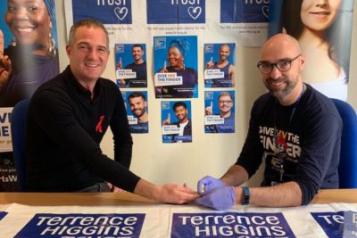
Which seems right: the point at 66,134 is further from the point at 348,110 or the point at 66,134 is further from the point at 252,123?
the point at 348,110

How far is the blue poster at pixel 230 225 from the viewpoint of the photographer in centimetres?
100

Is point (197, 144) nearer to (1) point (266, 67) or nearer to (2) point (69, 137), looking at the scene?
(1) point (266, 67)

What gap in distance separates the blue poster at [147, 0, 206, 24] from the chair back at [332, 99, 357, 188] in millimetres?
1059

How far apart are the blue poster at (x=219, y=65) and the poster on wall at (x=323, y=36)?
38cm

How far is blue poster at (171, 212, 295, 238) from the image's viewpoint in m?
1.00

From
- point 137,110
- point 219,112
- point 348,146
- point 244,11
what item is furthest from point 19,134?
point 244,11

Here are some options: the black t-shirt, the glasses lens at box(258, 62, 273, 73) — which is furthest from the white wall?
the glasses lens at box(258, 62, 273, 73)

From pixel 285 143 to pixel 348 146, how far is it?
0.78 ft

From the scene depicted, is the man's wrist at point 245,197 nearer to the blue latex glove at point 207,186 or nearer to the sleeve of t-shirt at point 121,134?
the blue latex glove at point 207,186

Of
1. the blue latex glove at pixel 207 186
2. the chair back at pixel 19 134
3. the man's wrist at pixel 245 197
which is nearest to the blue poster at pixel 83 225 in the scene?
the blue latex glove at pixel 207 186

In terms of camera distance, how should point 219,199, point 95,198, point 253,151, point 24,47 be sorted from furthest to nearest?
point 24,47
point 253,151
point 95,198
point 219,199

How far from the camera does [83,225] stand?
1063 mm

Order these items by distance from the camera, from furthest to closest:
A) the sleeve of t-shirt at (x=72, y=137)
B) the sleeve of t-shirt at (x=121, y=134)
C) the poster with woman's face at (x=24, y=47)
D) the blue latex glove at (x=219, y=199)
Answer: the poster with woman's face at (x=24, y=47) → the sleeve of t-shirt at (x=121, y=134) → the sleeve of t-shirt at (x=72, y=137) → the blue latex glove at (x=219, y=199)

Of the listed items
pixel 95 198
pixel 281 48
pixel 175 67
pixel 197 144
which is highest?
pixel 281 48
